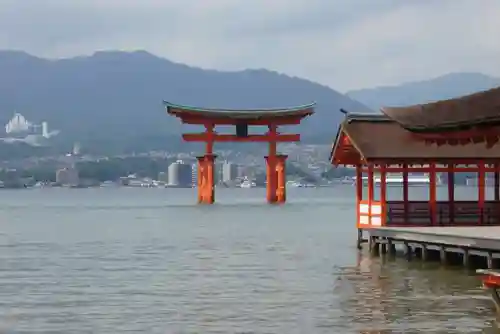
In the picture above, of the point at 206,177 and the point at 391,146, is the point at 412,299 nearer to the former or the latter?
the point at 391,146

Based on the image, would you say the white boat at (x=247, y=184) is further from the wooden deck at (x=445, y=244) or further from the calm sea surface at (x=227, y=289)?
the wooden deck at (x=445, y=244)

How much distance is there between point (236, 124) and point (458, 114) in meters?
57.5

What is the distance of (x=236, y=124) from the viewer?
71.2 metres

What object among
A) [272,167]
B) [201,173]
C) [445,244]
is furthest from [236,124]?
[445,244]

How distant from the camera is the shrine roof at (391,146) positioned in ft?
90.7

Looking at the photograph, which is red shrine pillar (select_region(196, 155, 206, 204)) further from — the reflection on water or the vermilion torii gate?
the reflection on water

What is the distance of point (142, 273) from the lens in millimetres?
25234

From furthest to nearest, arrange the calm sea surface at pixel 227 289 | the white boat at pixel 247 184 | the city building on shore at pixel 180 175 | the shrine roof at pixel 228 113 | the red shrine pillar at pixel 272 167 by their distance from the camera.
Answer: the white boat at pixel 247 184
the city building on shore at pixel 180 175
the red shrine pillar at pixel 272 167
the shrine roof at pixel 228 113
the calm sea surface at pixel 227 289

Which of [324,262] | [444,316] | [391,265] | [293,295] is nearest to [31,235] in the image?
[324,262]

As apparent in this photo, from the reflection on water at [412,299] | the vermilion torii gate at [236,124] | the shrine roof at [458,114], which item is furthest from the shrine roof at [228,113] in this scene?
the shrine roof at [458,114]

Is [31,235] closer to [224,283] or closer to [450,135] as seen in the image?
[224,283]

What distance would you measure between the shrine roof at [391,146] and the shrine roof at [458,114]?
1259 centimetres

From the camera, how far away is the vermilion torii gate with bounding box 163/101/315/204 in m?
69.6

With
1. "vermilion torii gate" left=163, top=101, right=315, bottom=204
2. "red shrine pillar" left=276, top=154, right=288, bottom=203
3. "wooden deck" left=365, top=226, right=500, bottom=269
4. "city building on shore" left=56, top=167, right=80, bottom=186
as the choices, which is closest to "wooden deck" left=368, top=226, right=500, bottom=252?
"wooden deck" left=365, top=226, right=500, bottom=269
